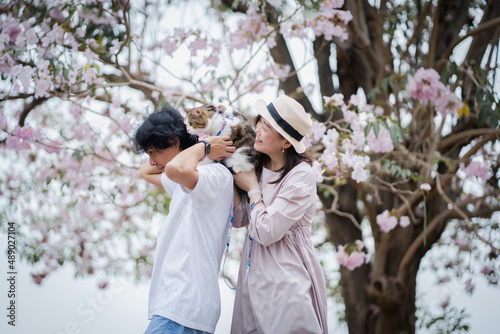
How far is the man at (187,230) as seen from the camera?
138cm

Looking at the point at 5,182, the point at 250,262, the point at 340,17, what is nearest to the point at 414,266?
the point at 340,17

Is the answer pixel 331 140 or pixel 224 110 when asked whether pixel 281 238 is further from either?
pixel 331 140

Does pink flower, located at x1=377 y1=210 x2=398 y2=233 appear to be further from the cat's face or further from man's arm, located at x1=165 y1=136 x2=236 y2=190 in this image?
man's arm, located at x1=165 y1=136 x2=236 y2=190

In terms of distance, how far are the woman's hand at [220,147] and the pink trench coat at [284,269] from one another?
20 centimetres

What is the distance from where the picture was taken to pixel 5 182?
464 cm

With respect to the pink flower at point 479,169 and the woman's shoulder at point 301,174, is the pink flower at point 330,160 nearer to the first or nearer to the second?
the woman's shoulder at point 301,174

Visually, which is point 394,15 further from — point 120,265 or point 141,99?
point 120,265

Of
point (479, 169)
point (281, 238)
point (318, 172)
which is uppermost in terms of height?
point (479, 169)

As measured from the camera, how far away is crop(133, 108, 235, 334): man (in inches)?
54.4

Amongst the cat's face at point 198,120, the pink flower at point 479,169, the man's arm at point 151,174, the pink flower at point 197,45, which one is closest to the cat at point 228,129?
the cat's face at point 198,120

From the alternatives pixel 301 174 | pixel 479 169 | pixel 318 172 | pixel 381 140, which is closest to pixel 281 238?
pixel 301 174

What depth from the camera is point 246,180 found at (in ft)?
5.50

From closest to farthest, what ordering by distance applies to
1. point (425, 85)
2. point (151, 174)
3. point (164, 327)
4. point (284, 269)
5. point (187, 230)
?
point (164, 327) < point (187, 230) < point (284, 269) < point (151, 174) < point (425, 85)

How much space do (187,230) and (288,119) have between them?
55 cm
